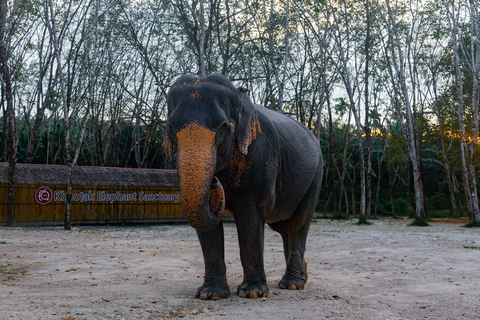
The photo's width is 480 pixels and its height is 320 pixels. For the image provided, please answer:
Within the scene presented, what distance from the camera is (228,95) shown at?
5.07 meters

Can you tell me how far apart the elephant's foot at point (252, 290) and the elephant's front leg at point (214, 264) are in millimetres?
154

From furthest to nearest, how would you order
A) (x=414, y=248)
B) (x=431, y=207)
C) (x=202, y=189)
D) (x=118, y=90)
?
(x=431, y=207), (x=118, y=90), (x=414, y=248), (x=202, y=189)

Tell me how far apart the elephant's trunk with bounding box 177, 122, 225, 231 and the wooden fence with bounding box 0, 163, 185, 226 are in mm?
14531

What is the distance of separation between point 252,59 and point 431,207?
64.1 feet

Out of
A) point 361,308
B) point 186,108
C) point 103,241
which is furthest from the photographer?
point 103,241

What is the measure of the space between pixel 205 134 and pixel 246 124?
678mm

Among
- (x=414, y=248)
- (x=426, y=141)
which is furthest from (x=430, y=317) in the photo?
(x=426, y=141)

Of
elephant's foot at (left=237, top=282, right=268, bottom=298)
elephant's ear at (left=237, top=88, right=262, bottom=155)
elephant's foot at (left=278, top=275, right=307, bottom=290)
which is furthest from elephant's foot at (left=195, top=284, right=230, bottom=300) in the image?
elephant's ear at (left=237, top=88, right=262, bottom=155)

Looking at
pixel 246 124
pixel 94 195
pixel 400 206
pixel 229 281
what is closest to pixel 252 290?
pixel 229 281

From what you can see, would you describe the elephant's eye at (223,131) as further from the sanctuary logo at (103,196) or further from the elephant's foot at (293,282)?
the sanctuary logo at (103,196)

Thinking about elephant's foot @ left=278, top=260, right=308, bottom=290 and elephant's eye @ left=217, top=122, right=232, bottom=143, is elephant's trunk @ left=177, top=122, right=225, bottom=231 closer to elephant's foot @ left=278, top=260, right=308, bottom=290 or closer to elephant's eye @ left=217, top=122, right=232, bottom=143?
elephant's eye @ left=217, top=122, right=232, bottom=143

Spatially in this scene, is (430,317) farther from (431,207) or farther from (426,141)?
(431,207)

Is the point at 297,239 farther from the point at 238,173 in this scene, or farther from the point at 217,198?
the point at 217,198

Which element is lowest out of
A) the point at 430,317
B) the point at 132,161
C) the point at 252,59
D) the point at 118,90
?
the point at 430,317
